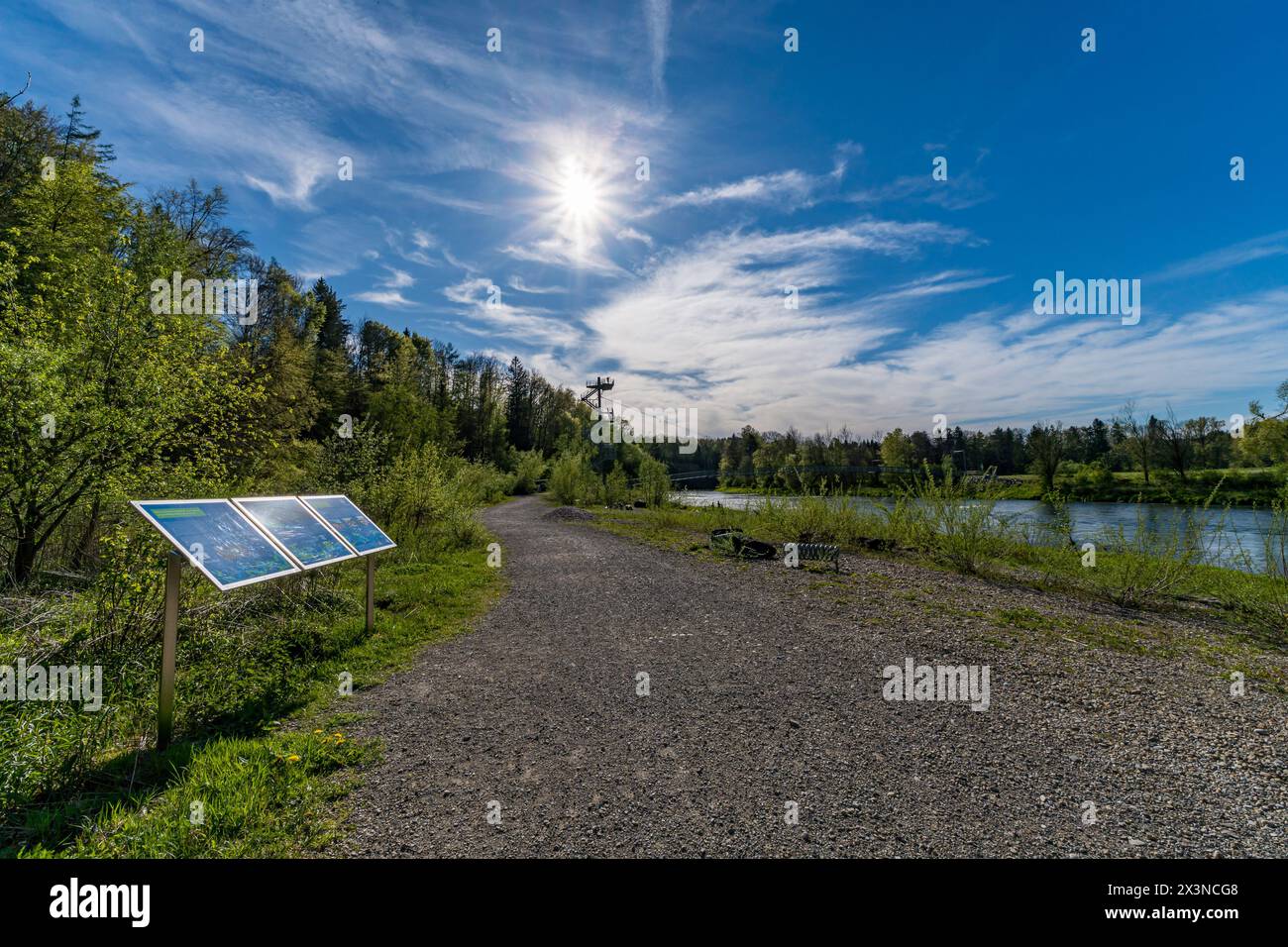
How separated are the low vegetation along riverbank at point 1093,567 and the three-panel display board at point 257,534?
860 cm

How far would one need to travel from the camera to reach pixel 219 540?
404cm

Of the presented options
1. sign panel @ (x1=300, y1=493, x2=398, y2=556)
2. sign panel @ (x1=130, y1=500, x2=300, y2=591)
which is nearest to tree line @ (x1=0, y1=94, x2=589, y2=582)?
sign panel @ (x1=300, y1=493, x2=398, y2=556)

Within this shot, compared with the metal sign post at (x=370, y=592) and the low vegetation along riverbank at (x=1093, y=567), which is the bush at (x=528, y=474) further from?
the metal sign post at (x=370, y=592)

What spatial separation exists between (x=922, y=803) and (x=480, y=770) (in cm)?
285

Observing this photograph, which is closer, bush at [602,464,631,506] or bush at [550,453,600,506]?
bush at [602,464,631,506]

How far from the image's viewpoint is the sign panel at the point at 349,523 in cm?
613

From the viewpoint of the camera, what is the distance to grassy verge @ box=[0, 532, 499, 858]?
2.73 m

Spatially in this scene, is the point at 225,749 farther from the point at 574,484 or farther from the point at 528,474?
the point at 528,474

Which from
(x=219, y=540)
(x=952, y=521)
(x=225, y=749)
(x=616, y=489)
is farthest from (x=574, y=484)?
(x=225, y=749)

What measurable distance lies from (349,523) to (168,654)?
310 centimetres

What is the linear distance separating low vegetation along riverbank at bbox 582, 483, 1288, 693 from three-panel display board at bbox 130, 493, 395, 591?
860 centimetres

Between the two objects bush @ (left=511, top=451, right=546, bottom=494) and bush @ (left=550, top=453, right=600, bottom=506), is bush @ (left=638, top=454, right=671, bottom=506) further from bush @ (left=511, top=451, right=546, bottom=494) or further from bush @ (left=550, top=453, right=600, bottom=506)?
bush @ (left=511, top=451, right=546, bottom=494)
